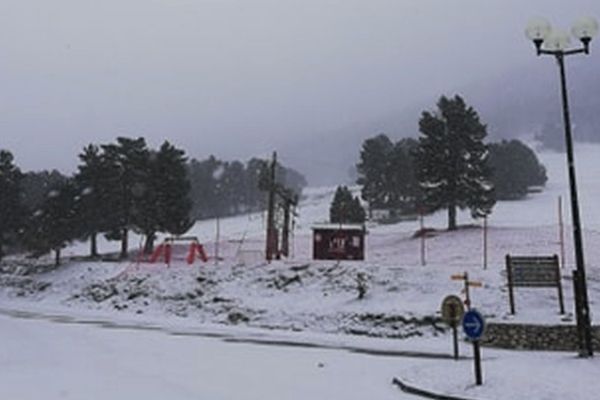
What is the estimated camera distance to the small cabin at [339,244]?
36375 millimetres

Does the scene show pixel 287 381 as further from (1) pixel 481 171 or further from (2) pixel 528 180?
(2) pixel 528 180

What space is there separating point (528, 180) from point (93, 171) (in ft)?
251

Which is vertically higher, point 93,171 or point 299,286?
point 93,171

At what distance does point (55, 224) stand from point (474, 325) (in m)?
45.9

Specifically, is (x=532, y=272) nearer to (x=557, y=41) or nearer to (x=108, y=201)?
(x=557, y=41)

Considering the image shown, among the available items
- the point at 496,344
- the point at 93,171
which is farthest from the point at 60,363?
the point at 93,171

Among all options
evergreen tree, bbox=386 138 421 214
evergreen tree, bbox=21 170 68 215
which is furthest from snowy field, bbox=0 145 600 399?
evergreen tree, bbox=21 170 68 215

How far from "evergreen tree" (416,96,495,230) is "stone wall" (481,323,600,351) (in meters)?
30.0

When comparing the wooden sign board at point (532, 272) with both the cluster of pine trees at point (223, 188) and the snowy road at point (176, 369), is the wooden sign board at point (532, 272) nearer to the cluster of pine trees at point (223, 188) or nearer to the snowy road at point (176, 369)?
the snowy road at point (176, 369)

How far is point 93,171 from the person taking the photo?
59.3m

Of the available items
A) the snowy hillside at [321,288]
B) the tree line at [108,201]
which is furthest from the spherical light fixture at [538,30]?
the tree line at [108,201]

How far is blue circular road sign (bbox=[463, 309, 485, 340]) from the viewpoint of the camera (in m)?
13.9

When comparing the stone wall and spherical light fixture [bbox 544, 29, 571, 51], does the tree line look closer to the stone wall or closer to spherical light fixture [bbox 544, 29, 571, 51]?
the stone wall

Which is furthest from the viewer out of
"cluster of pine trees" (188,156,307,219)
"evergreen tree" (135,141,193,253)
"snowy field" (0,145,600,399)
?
"cluster of pine trees" (188,156,307,219)
